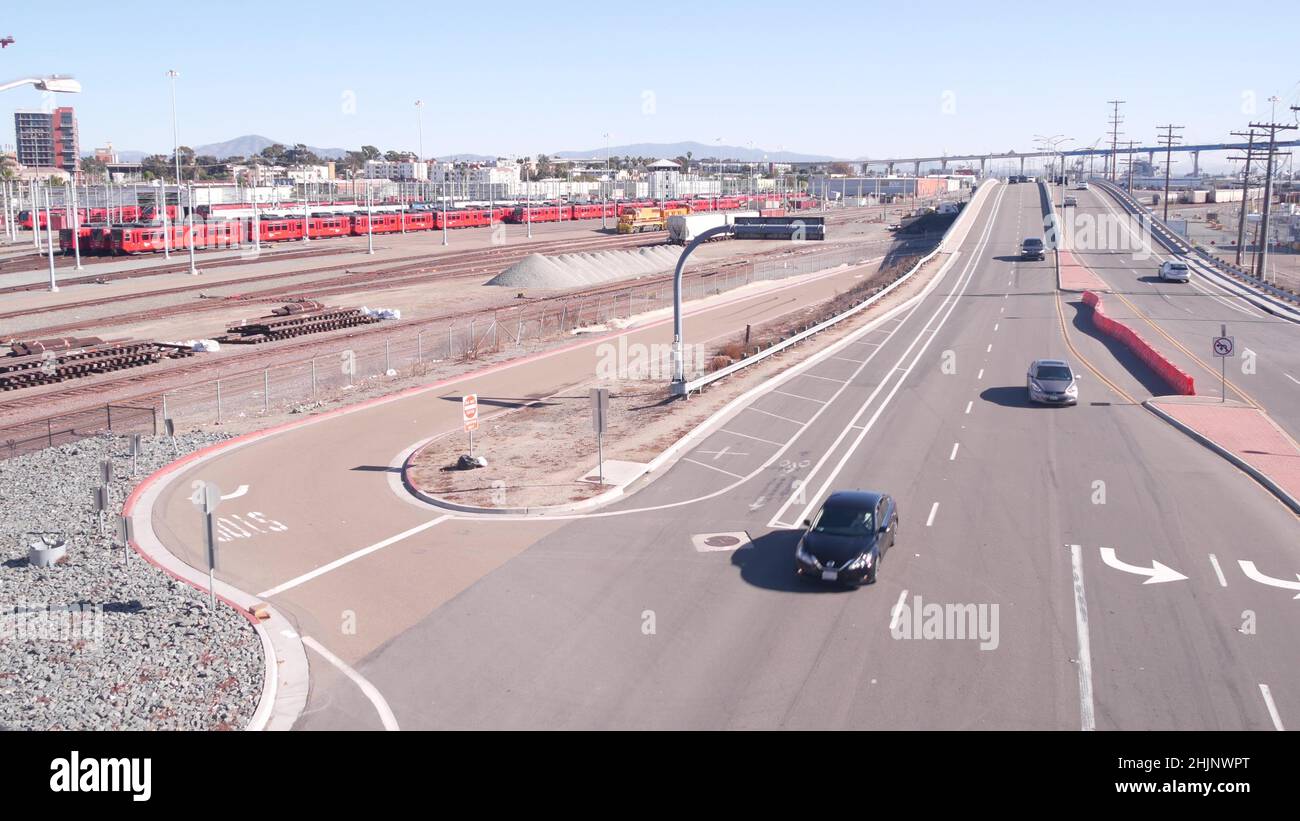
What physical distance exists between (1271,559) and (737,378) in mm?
19048

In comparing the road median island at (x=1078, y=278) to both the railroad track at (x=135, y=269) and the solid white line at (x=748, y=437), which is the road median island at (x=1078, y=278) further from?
the railroad track at (x=135, y=269)

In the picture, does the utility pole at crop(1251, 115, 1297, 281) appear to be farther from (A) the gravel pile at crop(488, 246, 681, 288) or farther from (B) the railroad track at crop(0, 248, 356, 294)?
(B) the railroad track at crop(0, 248, 356, 294)

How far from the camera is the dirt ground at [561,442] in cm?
2269

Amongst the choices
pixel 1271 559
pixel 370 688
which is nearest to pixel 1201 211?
pixel 1271 559

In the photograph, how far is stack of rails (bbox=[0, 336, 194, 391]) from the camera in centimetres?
3578

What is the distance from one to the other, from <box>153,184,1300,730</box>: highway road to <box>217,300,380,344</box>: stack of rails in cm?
1751

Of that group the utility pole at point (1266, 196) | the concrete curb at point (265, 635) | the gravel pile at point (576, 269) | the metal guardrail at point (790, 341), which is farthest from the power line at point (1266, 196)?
the concrete curb at point (265, 635)

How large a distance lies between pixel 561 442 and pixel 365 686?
1396cm

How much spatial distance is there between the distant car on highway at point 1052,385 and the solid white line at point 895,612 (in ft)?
53.4

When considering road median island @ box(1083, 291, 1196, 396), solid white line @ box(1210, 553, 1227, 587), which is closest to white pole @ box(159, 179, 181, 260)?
road median island @ box(1083, 291, 1196, 396)

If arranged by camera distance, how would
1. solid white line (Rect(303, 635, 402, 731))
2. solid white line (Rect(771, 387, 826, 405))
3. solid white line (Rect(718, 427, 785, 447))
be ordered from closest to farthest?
solid white line (Rect(303, 635, 402, 731)) < solid white line (Rect(718, 427, 785, 447)) < solid white line (Rect(771, 387, 826, 405))

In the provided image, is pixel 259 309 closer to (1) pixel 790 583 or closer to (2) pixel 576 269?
(2) pixel 576 269

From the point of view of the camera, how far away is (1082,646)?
14383 millimetres
